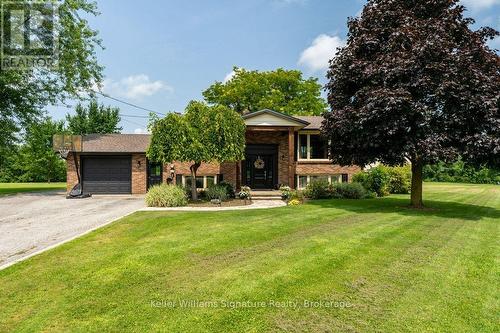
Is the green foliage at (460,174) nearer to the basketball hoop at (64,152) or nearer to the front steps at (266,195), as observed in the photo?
the front steps at (266,195)

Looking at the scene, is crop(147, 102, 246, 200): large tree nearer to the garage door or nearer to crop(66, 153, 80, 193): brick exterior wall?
the garage door

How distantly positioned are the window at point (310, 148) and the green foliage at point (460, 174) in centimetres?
2413

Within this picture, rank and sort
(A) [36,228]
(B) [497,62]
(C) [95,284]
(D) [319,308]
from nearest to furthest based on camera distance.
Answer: (D) [319,308], (C) [95,284], (A) [36,228], (B) [497,62]

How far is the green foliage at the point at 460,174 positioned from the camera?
37688 millimetres

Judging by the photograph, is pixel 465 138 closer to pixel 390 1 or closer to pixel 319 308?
pixel 390 1

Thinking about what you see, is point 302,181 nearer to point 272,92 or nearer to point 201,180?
point 201,180

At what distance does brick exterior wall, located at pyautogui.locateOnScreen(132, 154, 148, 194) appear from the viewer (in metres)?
22.6

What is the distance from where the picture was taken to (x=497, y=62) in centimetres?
1167

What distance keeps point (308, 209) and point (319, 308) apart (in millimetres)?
8539

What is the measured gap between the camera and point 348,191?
1784 centimetres

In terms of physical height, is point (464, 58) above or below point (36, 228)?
above

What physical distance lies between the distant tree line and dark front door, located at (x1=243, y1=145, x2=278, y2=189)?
1220 inches

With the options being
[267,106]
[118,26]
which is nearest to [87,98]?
[118,26]

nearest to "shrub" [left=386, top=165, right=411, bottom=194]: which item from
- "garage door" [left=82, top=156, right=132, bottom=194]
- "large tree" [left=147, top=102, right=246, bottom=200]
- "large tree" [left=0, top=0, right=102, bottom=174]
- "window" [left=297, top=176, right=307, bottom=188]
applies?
"window" [left=297, top=176, right=307, bottom=188]
